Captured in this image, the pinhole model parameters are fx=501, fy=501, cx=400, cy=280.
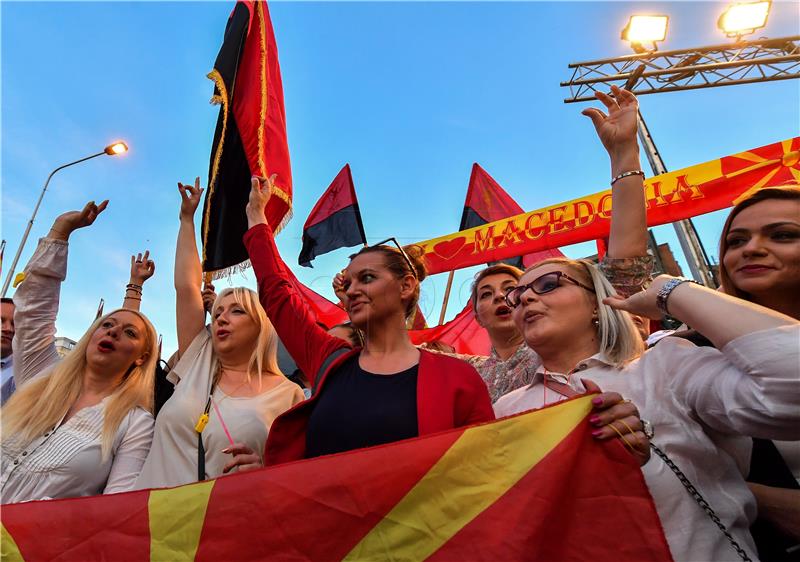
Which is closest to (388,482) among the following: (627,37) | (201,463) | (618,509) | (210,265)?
(618,509)

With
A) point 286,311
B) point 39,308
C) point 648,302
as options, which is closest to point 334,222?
point 39,308

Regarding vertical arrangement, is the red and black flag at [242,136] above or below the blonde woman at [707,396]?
above

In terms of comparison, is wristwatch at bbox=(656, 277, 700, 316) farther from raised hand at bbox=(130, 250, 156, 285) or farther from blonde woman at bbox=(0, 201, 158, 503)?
raised hand at bbox=(130, 250, 156, 285)

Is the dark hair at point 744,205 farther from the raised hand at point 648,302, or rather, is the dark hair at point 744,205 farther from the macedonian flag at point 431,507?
the macedonian flag at point 431,507

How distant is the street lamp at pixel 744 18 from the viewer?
771cm

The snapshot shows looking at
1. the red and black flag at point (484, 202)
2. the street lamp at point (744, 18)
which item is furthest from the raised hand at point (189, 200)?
the street lamp at point (744, 18)

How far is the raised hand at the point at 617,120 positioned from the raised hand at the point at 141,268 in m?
3.02

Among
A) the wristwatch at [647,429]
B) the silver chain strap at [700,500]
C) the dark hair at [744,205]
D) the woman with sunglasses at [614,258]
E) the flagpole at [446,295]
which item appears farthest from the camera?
the flagpole at [446,295]

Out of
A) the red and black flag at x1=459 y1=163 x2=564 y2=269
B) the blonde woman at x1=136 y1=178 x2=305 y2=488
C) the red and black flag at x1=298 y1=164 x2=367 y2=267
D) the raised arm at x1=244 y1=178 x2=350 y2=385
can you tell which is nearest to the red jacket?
the raised arm at x1=244 y1=178 x2=350 y2=385

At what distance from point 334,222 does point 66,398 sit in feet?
17.1

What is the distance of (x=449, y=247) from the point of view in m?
6.65

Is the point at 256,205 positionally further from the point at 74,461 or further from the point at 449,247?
the point at 449,247

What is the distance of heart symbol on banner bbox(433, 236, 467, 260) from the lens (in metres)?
6.58

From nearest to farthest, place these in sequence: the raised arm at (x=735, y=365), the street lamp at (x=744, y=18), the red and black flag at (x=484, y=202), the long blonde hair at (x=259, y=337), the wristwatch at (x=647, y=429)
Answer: the raised arm at (x=735, y=365), the wristwatch at (x=647, y=429), the long blonde hair at (x=259, y=337), the red and black flag at (x=484, y=202), the street lamp at (x=744, y=18)
